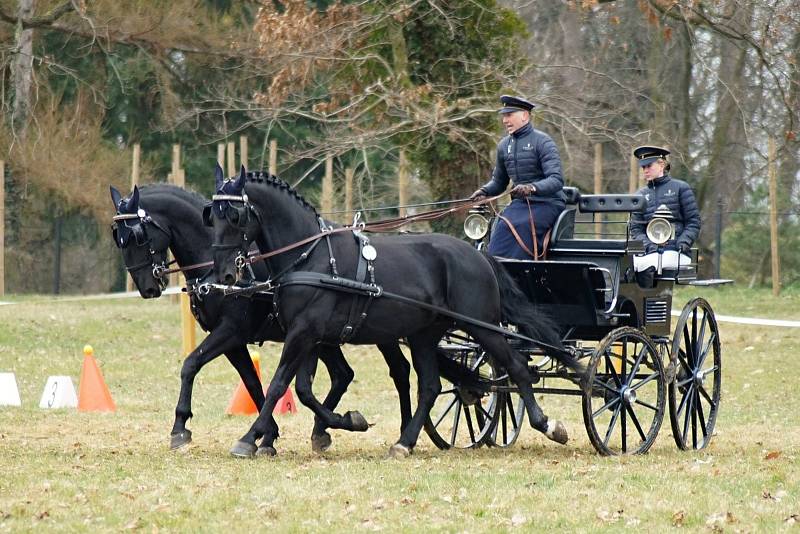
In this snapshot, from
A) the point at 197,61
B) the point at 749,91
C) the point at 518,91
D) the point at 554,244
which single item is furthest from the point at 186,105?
the point at 554,244

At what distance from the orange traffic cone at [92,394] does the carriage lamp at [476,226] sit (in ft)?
13.9

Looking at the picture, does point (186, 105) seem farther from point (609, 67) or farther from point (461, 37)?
point (461, 37)

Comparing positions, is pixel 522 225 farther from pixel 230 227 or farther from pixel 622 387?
pixel 230 227

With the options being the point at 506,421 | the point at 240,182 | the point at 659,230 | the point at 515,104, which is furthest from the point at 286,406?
the point at 659,230

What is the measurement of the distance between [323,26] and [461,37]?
6.10 feet

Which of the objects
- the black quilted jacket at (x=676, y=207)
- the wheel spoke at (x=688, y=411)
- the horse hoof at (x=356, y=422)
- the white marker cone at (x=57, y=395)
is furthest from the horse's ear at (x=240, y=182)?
the white marker cone at (x=57, y=395)

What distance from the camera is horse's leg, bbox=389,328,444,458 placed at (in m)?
9.92

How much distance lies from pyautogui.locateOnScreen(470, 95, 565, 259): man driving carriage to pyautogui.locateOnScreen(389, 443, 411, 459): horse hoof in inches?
63.0

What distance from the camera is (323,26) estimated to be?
18766mm

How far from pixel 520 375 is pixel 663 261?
1.44 m

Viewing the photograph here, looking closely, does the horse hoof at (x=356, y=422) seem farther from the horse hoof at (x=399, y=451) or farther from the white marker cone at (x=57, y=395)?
the white marker cone at (x=57, y=395)

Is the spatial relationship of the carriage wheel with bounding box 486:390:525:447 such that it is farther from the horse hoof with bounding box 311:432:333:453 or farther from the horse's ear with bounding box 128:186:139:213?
the horse's ear with bounding box 128:186:139:213

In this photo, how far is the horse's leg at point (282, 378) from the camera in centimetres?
921

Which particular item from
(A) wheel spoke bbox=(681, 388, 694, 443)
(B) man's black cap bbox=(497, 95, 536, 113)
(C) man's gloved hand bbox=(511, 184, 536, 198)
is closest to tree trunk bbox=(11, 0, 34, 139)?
(B) man's black cap bbox=(497, 95, 536, 113)
